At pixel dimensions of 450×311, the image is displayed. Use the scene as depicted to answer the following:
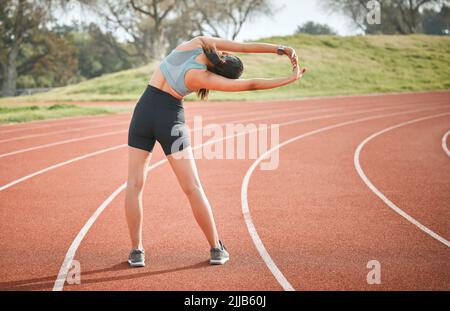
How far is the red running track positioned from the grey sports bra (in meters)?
1.50

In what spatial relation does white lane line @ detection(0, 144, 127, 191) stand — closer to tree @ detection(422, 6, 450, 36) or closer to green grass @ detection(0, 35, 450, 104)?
green grass @ detection(0, 35, 450, 104)

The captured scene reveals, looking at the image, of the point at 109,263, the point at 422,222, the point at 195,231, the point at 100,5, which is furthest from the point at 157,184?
the point at 100,5

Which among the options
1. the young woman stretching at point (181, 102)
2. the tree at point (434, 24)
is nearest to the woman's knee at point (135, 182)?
the young woman stretching at point (181, 102)

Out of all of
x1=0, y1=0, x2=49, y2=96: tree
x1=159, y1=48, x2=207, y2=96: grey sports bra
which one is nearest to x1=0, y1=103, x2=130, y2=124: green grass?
x1=159, y1=48, x2=207, y2=96: grey sports bra

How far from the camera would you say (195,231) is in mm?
5004

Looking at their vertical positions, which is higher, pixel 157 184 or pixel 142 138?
pixel 142 138

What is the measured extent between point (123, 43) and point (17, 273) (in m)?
65.3

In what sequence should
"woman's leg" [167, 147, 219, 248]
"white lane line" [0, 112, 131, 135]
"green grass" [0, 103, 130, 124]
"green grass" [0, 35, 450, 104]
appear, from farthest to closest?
"green grass" [0, 35, 450, 104] → "green grass" [0, 103, 130, 124] → "white lane line" [0, 112, 131, 135] → "woman's leg" [167, 147, 219, 248]

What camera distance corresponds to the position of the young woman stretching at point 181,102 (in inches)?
134

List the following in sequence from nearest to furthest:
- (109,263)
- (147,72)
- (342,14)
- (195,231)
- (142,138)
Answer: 1. (142,138)
2. (109,263)
3. (195,231)
4. (147,72)
5. (342,14)

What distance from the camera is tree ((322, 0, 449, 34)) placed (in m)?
60.8

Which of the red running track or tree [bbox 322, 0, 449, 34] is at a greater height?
tree [bbox 322, 0, 449, 34]
